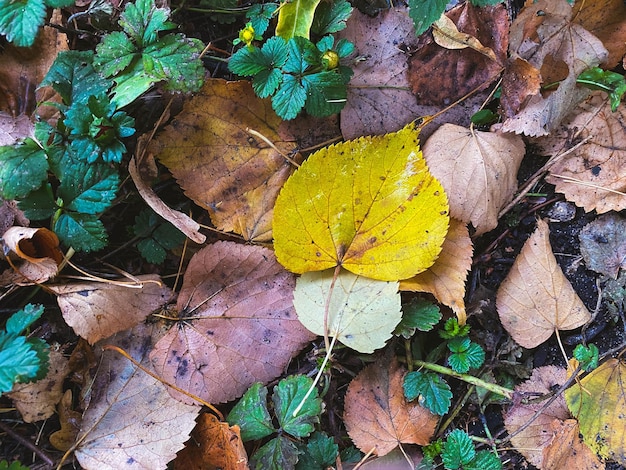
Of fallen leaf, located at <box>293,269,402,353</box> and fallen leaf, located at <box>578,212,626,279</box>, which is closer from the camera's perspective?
fallen leaf, located at <box>293,269,402,353</box>

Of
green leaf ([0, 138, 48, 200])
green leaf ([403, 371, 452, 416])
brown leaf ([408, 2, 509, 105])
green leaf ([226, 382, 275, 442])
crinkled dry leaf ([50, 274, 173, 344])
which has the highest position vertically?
brown leaf ([408, 2, 509, 105])

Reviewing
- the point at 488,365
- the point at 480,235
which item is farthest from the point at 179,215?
the point at 488,365

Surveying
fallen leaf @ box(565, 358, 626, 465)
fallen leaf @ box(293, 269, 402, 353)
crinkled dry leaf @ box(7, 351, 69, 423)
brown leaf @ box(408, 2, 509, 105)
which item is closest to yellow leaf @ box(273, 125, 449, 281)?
fallen leaf @ box(293, 269, 402, 353)

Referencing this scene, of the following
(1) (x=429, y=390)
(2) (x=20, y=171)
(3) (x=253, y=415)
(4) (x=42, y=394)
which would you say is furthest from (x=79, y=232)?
(1) (x=429, y=390)

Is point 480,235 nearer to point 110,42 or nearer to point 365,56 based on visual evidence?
point 365,56

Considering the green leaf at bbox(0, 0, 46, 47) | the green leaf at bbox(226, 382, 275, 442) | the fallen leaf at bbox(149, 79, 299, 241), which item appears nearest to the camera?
the green leaf at bbox(0, 0, 46, 47)

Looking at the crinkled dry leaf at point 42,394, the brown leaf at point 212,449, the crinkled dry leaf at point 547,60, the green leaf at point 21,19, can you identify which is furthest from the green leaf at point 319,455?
the green leaf at point 21,19

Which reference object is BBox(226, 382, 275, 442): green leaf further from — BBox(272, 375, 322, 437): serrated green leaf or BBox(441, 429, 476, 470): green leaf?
BBox(441, 429, 476, 470): green leaf

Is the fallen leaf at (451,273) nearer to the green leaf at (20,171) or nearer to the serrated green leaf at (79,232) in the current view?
the serrated green leaf at (79,232)
